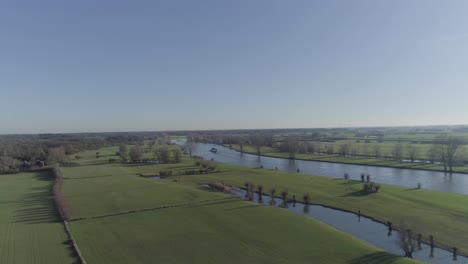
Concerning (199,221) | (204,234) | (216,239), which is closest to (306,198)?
(199,221)

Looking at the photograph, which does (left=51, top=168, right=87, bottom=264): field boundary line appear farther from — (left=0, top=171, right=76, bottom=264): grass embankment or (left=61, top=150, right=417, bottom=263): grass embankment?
(left=61, top=150, right=417, bottom=263): grass embankment

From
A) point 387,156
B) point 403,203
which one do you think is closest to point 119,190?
point 403,203

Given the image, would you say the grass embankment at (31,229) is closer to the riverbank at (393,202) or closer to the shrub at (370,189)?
the riverbank at (393,202)

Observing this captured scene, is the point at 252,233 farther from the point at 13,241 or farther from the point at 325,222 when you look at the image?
the point at 13,241

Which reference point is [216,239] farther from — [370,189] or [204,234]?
[370,189]

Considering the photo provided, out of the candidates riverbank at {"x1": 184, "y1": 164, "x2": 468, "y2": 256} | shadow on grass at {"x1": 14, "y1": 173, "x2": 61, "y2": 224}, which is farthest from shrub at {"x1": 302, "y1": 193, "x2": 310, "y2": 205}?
shadow on grass at {"x1": 14, "y1": 173, "x2": 61, "y2": 224}
